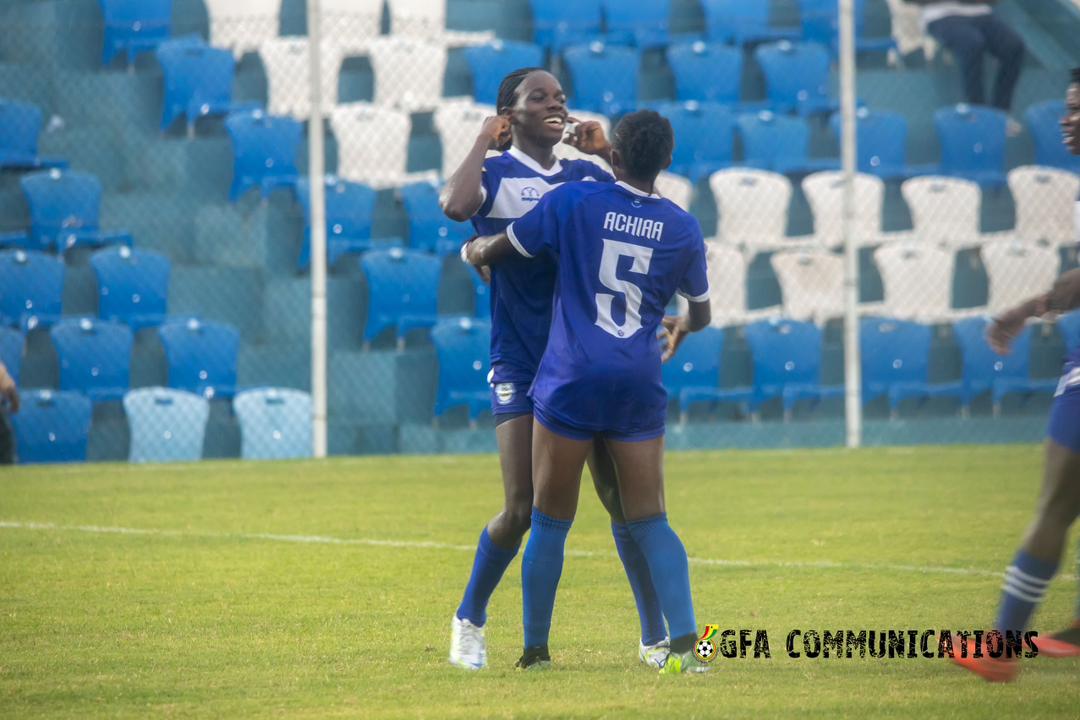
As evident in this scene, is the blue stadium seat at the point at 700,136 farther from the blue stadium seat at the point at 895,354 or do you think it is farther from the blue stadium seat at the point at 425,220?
the blue stadium seat at the point at 425,220

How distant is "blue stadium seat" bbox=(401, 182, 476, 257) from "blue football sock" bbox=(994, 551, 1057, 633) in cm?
1071

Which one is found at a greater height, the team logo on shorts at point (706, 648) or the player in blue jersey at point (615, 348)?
the player in blue jersey at point (615, 348)

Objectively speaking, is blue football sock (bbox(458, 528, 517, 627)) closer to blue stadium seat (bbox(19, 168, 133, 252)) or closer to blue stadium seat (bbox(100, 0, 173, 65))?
blue stadium seat (bbox(19, 168, 133, 252))

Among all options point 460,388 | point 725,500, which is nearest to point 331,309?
point 460,388

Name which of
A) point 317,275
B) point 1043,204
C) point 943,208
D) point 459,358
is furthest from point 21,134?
point 1043,204

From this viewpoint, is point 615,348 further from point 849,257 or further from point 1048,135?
point 1048,135

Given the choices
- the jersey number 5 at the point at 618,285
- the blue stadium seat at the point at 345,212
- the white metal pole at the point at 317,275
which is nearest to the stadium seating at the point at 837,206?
the blue stadium seat at the point at 345,212

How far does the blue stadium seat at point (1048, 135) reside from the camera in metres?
17.5

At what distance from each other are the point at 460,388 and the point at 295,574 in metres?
6.54

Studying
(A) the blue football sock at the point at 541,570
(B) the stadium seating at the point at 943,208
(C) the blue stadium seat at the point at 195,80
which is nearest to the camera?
(A) the blue football sock at the point at 541,570

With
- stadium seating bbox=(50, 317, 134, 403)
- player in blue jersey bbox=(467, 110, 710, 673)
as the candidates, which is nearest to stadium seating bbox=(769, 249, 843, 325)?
stadium seating bbox=(50, 317, 134, 403)

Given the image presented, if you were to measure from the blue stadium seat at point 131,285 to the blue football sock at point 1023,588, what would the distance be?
10448 millimetres

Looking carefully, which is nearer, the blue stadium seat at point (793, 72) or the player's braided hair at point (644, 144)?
the player's braided hair at point (644, 144)

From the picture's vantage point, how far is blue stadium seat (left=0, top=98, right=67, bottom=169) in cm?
1510
